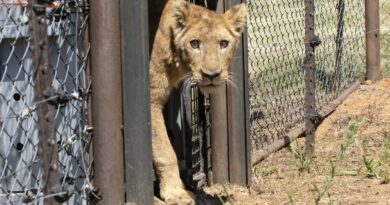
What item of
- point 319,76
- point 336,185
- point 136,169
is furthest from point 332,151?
point 136,169

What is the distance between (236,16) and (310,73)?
1.36 metres

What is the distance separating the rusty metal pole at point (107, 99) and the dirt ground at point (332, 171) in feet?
2.37

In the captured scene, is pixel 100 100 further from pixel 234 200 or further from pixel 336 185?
pixel 336 185

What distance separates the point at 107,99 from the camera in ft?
14.1

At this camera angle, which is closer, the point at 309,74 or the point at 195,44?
the point at 195,44

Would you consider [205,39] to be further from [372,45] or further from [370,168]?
[372,45]

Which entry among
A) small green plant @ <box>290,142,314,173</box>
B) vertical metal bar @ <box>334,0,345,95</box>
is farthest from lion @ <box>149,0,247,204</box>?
vertical metal bar @ <box>334,0,345,95</box>

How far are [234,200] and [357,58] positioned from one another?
446 cm

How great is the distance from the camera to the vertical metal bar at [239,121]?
A: 5.68 meters

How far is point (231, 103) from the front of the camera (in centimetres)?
568

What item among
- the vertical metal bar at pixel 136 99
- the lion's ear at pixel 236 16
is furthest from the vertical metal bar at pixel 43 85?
the lion's ear at pixel 236 16

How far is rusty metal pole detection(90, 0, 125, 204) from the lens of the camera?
424 centimetres

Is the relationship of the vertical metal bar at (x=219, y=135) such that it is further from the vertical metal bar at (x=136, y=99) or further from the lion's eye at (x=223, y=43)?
the vertical metal bar at (x=136, y=99)

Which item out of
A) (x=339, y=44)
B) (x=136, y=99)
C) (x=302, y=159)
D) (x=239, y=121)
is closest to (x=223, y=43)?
(x=239, y=121)
